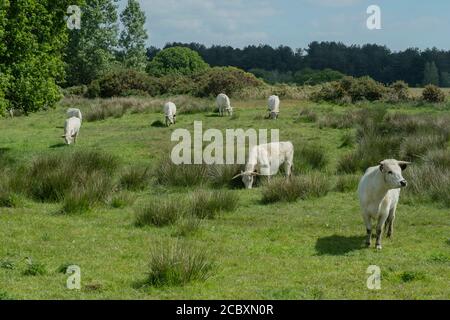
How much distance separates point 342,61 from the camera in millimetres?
127375

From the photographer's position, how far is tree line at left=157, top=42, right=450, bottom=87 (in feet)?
336

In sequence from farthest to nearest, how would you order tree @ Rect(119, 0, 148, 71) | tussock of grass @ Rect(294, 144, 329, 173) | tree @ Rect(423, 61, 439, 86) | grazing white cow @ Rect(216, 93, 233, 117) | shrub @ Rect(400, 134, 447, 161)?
1. tree @ Rect(423, 61, 439, 86)
2. tree @ Rect(119, 0, 148, 71)
3. grazing white cow @ Rect(216, 93, 233, 117)
4. shrub @ Rect(400, 134, 447, 161)
5. tussock of grass @ Rect(294, 144, 329, 173)

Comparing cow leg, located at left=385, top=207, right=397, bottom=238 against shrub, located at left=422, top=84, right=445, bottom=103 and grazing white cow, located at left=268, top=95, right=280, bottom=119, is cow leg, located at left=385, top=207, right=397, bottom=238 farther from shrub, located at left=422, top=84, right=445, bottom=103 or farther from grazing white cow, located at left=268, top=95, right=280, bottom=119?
shrub, located at left=422, top=84, right=445, bottom=103

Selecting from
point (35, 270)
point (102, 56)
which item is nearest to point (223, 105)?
point (35, 270)

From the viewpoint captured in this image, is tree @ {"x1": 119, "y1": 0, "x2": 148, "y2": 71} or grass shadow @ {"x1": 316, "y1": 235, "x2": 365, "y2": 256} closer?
grass shadow @ {"x1": 316, "y1": 235, "x2": 365, "y2": 256}

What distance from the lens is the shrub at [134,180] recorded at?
1647 centimetres

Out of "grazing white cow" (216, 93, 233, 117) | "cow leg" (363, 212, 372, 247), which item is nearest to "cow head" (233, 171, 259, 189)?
"cow leg" (363, 212, 372, 247)

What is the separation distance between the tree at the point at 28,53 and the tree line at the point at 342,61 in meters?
71.6

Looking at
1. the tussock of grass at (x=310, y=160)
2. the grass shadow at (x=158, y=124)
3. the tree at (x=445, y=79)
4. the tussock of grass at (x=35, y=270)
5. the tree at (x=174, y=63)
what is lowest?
the tussock of grass at (x=35, y=270)

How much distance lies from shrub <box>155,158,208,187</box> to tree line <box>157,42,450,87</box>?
247 ft

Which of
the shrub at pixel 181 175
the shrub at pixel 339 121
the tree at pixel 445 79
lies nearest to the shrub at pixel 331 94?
the shrub at pixel 339 121

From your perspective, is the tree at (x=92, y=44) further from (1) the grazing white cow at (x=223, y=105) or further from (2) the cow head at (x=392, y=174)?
(2) the cow head at (x=392, y=174)

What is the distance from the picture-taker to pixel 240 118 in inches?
1216

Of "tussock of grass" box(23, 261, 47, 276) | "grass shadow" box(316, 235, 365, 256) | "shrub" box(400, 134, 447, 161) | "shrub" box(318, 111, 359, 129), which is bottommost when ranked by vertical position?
"grass shadow" box(316, 235, 365, 256)
